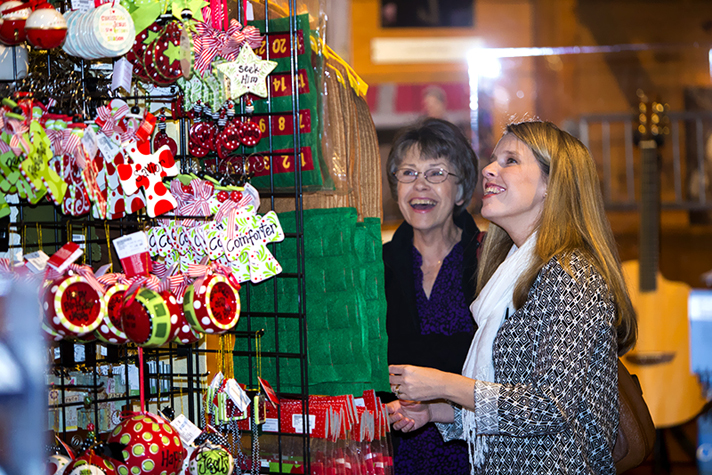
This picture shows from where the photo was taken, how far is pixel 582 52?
146 inches

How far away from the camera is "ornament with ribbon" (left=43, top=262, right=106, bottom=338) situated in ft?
3.43

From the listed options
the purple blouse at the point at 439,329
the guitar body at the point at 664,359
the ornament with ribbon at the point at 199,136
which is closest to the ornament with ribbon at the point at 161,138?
the ornament with ribbon at the point at 199,136

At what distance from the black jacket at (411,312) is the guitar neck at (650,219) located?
72.3 inches

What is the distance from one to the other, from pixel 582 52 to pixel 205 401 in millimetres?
3121

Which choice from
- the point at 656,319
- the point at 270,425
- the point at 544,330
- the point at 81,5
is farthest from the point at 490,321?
the point at 656,319

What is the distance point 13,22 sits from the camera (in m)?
1.11

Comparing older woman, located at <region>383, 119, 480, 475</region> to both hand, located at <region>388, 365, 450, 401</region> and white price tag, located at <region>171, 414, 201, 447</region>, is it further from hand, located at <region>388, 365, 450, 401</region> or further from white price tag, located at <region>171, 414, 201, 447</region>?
white price tag, located at <region>171, 414, 201, 447</region>

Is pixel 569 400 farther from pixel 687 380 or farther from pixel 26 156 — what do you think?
pixel 687 380

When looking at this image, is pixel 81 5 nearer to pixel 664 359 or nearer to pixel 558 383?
pixel 558 383

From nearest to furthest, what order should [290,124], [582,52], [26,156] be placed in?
[26,156], [290,124], [582,52]

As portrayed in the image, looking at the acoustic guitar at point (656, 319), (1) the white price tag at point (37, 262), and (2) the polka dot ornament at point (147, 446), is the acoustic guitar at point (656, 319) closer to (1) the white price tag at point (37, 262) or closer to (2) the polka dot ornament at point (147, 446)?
(2) the polka dot ornament at point (147, 446)

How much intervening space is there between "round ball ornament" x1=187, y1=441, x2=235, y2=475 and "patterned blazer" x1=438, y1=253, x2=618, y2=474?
19.4 inches

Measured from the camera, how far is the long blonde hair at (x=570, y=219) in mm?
1434

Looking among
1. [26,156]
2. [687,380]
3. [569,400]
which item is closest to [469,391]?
[569,400]
